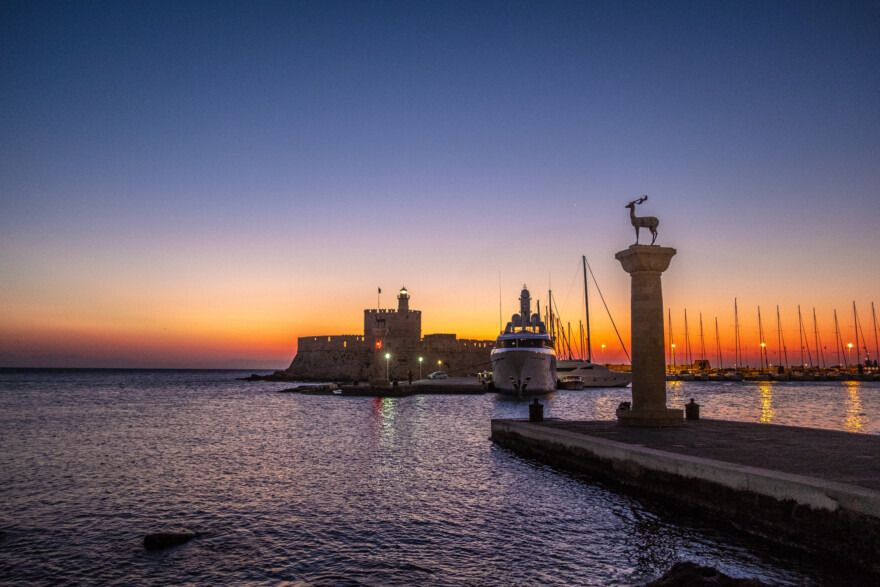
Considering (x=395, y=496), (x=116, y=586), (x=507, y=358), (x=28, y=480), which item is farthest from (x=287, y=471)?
(x=507, y=358)

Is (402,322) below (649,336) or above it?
above

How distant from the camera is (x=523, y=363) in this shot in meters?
46.0

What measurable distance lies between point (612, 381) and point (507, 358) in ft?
83.2

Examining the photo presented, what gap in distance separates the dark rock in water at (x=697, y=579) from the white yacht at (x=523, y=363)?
1575 inches

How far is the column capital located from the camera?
46.2 feet

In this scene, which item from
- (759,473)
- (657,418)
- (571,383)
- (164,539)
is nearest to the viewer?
(759,473)

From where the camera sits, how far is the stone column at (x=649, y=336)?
14.1 m

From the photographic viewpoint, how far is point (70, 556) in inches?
328

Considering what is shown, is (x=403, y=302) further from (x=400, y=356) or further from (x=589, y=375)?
(x=589, y=375)

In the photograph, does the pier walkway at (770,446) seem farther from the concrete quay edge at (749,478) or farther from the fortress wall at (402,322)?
the fortress wall at (402,322)

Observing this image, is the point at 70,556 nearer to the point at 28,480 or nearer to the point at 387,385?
the point at 28,480

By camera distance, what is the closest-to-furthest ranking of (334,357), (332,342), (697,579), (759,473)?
(697,579) < (759,473) < (332,342) < (334,357)

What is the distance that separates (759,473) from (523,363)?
38.6 m

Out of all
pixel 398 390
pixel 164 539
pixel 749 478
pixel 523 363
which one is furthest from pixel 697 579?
pixel 398 390
